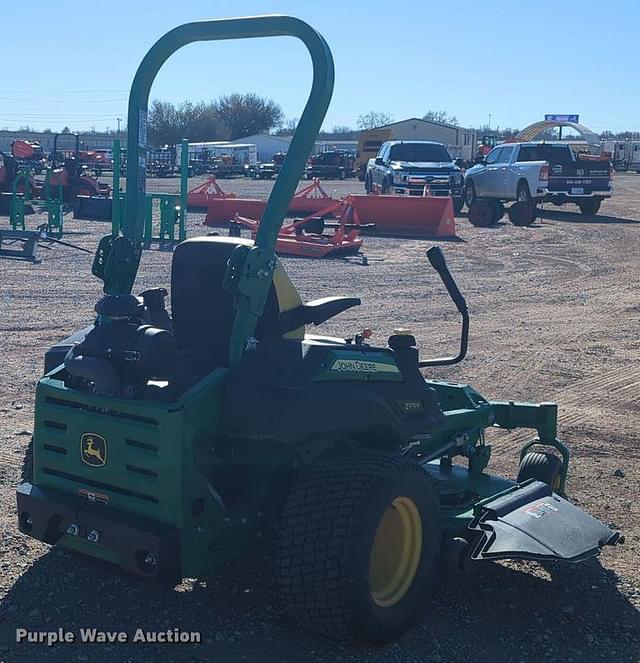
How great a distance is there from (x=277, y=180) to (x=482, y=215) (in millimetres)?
18972

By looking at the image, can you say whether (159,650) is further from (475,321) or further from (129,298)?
(475,321)

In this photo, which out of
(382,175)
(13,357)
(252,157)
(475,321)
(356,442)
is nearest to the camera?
(356,442)

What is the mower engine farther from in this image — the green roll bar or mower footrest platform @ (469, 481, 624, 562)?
mower footrest platform @ (469, 481, 624, 562)

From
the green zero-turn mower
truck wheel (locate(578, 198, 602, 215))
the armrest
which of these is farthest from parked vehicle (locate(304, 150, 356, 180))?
the green zero-turn mower

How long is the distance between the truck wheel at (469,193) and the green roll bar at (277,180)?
69.5ft

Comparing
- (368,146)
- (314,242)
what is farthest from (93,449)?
(368,146)

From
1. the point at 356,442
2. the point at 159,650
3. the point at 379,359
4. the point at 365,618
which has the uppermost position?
the point at 379,359

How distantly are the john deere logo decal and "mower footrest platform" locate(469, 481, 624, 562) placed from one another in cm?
160

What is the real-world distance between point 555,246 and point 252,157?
44.3m

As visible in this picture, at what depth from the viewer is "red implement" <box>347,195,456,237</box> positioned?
2008 cm

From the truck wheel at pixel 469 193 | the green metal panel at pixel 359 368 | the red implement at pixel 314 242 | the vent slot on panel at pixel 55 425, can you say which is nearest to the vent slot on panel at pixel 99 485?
the vent slot on panel at pixel 55 425

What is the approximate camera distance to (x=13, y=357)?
27.9 feet

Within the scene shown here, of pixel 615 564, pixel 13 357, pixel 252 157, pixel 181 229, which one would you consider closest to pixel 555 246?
pixel 181 229

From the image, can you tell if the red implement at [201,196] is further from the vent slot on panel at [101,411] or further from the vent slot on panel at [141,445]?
the vent slot on panel at [141,445]
